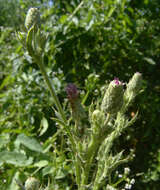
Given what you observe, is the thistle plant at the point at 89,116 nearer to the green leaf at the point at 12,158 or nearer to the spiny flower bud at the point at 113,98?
the spiny flower bud at the point at 113,98

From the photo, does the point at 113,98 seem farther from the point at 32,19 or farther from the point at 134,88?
the point at 32,19

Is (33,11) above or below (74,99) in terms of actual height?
above

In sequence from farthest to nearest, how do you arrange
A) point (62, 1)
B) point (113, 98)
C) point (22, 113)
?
point (62, 1) < point (22, 113) < point (113, 98)

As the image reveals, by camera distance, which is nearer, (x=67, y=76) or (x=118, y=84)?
(x=118, y=84)

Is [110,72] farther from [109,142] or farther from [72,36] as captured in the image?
[109,142]

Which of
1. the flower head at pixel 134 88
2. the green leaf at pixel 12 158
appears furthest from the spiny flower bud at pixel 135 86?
the green leaf at pixel 12 158

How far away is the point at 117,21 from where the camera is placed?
1562 millimetres

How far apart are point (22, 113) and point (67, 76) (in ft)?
1.30

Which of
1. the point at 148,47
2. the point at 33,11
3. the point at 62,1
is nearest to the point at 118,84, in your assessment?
the point at 33,11

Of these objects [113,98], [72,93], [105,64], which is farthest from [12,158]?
[105,64]

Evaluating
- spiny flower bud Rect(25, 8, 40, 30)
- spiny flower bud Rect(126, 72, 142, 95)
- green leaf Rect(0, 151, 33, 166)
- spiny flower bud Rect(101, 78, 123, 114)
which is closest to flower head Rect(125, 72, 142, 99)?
spiny flower bud Rect(126, 72, 142, 95)

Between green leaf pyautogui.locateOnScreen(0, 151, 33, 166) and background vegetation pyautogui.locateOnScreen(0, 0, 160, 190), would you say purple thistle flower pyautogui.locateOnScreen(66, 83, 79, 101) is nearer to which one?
green leaf pyautogui.locateOnScreen(0, 151, 33, 166)

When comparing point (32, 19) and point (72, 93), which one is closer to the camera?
point (32, 19)

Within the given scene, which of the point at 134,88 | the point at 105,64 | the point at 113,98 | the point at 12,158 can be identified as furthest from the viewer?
the point at 105,64
